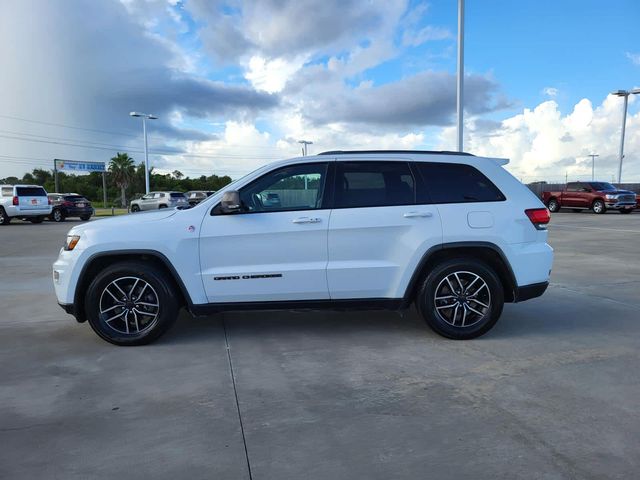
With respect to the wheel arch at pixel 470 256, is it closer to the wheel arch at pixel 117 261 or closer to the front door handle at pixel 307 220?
the front door handle at pixel 307 220

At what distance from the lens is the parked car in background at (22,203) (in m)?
A: 22.9

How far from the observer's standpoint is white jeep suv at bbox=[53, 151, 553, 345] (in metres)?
4.69

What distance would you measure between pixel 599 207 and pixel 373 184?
26.1 metres

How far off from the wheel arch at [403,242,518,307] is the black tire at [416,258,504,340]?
0.26 ft

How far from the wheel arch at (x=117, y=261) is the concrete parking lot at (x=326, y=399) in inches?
17.4

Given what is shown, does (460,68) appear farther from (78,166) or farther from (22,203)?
(78,166)

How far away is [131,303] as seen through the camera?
15.6 feet

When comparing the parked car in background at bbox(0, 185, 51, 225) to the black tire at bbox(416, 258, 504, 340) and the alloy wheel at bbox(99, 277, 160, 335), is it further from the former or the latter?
the black tire at bbox(416, 258, 504, 340)

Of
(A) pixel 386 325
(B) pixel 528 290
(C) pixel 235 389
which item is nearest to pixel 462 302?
(B) pixel 528 290

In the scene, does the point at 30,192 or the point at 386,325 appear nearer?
the point at 386,325

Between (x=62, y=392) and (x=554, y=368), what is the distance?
154 inches

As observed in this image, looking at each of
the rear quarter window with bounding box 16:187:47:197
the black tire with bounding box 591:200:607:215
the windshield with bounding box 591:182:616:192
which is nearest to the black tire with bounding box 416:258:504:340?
the rear quarter window with bounding box 16:187:47:197

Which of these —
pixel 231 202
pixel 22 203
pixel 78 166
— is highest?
pixel 78 166

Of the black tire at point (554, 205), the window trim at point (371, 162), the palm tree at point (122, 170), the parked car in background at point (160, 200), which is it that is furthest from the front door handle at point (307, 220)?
the palm tree at point (122, 170)
